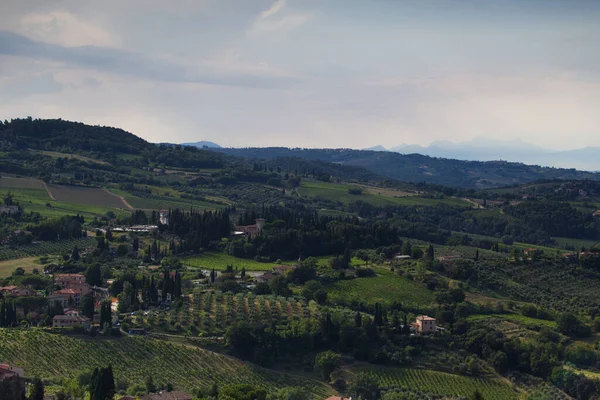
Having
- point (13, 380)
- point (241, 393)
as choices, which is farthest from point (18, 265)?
point (241, 393)

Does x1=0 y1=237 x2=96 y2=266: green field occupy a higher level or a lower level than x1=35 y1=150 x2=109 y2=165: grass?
lower

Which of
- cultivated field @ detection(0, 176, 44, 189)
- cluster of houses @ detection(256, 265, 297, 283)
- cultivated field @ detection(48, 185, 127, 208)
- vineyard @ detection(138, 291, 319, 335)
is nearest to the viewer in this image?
vineyard @ detection(138, 291, 319, 335)

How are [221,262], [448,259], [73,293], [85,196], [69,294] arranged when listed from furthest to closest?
[85,196] < [448,259] < [221,262] < [73,293] < [69,294]

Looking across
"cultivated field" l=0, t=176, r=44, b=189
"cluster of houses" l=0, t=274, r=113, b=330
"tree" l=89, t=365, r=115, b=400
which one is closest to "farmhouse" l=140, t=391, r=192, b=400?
"tree" l=89, t=365, r=115, b=400

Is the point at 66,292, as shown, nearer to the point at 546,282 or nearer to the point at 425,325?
the point at 425,325

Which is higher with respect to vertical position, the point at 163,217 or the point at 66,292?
the point at 163,217

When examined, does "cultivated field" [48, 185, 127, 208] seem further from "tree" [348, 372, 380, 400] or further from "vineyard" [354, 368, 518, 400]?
"tree" [348, 372, 380, 400]

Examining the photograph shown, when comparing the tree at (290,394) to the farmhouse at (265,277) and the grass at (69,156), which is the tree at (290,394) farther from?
the grass at (69,156)
